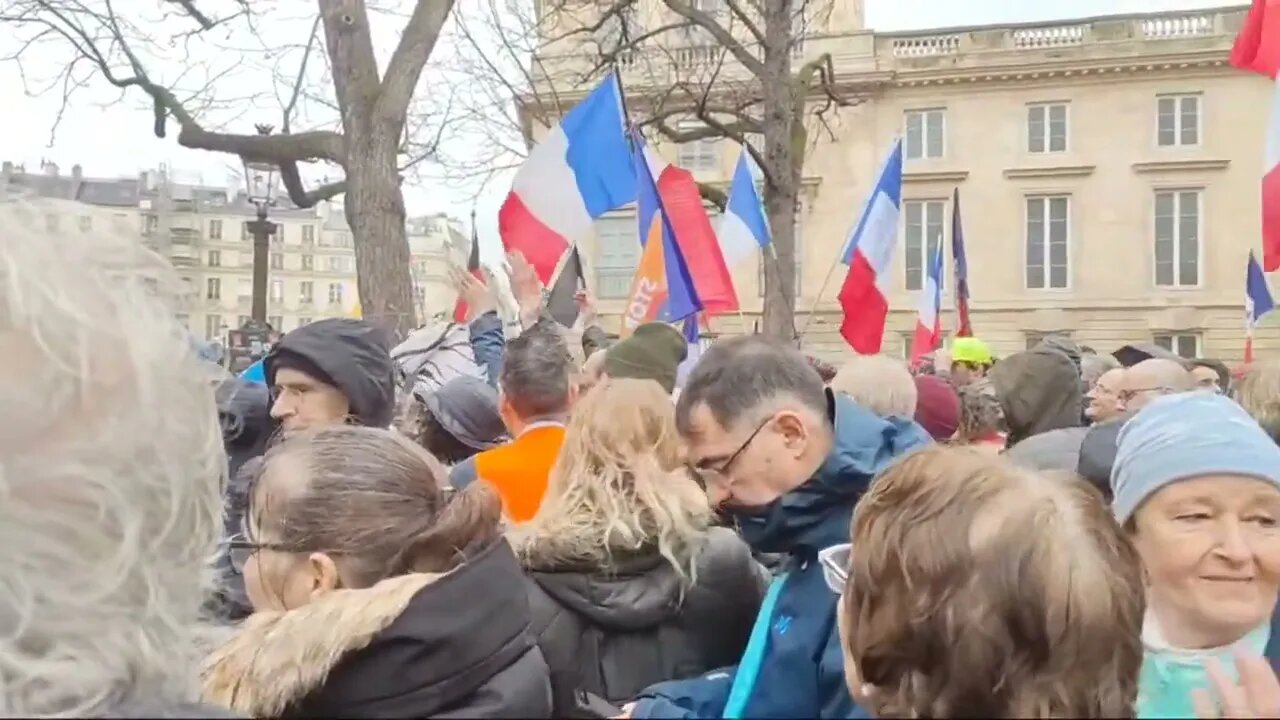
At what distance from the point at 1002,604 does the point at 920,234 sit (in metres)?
32.4

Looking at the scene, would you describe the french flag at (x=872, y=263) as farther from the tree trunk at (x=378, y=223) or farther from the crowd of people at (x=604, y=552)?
the crowd of people at (x=604, y=552)

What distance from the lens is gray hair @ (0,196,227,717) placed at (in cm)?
123

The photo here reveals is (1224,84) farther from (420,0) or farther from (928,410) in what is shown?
(928,410)

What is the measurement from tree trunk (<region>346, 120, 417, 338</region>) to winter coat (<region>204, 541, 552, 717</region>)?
21.1 feet

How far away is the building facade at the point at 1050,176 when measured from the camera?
31141 millimetres

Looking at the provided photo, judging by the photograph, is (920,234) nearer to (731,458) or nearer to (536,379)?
(536,379)

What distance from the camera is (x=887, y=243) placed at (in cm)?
995

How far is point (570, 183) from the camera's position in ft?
24.3

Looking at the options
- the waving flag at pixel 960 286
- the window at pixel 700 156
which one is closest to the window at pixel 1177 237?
the window at pixel 700 156

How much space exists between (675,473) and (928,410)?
219cm

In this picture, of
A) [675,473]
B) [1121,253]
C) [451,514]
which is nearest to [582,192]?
[675,473]

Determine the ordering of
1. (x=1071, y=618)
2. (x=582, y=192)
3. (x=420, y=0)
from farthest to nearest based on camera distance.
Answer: (x=420, y=0), (x=582, y=192), (x=1071, y=618)

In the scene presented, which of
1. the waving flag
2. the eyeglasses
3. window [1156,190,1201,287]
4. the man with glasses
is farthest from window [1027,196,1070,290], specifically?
the eyeglasses


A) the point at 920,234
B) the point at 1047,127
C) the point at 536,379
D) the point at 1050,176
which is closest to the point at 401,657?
the point at 536,379
